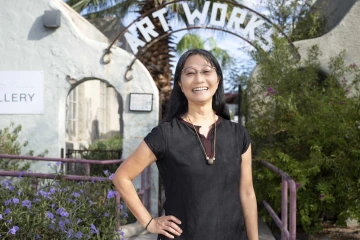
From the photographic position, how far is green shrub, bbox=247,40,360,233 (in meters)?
4.99

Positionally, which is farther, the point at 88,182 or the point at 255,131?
the point at 255,131

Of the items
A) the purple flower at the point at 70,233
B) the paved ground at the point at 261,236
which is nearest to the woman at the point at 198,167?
the purple flower at the point at 70,233

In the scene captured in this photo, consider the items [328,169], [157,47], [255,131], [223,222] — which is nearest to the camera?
[223,222]

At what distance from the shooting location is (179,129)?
1928 millimetres

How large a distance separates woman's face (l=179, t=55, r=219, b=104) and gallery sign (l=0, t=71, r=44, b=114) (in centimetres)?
535

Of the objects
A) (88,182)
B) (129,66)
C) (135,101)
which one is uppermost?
(129,66)

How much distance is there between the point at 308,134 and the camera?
5336 millimetres

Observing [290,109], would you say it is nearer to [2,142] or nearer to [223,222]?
[223,222]

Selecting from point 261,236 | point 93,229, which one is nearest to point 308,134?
point 261,236

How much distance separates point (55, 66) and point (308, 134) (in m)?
3.80

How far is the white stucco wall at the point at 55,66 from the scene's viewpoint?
685 cm

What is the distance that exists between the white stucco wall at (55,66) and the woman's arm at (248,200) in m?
4.83

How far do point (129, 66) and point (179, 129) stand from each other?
5007 millimetres

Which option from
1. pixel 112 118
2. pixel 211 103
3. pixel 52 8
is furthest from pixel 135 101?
pixel 112 118
